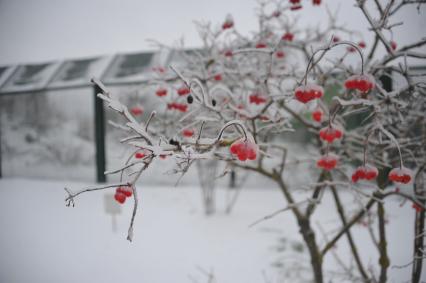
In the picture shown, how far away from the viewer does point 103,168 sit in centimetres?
616

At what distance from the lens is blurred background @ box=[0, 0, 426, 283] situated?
3029 millimetres

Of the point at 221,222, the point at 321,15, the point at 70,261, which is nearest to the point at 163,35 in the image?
the point at 321,15

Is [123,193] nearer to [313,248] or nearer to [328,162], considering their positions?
[328,162]

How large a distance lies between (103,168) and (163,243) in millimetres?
3235

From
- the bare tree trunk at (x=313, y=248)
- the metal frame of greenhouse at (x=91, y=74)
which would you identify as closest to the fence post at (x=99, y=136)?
the metal frame of greenhouse at (x=91, y=74)

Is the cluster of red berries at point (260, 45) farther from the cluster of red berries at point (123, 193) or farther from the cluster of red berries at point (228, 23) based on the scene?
the cluster of red berries at point (123, 193)

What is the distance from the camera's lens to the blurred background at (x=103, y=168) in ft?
9.94

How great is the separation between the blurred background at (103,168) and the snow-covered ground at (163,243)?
20 mm

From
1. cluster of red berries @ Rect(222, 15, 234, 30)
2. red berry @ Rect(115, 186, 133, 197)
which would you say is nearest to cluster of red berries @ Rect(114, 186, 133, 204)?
red berry @ Rect(115, 186, 133, 197)

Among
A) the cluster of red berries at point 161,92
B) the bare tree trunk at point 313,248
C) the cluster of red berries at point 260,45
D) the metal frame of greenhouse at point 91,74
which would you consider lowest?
the bare tree trunk at point 313,248

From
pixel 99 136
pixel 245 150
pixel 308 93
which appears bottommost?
pixel 99 136

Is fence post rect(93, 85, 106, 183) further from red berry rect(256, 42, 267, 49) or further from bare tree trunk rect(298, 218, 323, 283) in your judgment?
bare tree trunk rect(298, 218, 323, 283)

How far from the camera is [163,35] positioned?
421 cm

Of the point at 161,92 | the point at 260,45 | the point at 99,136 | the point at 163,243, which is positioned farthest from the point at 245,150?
the point at 99,136
